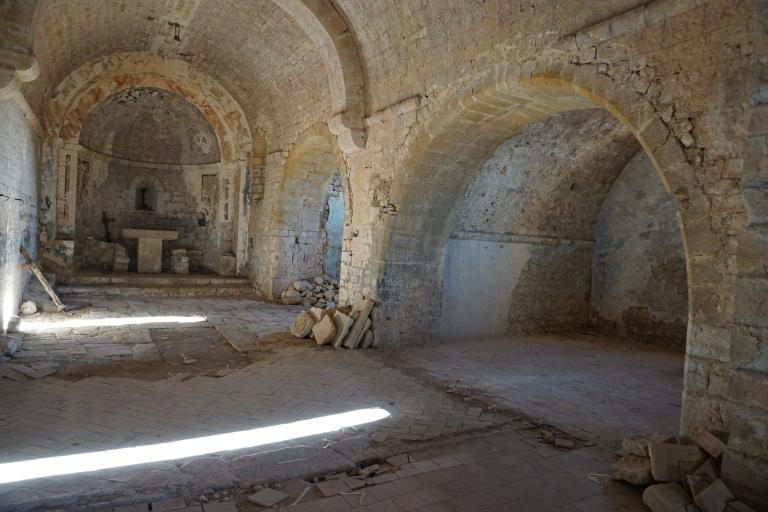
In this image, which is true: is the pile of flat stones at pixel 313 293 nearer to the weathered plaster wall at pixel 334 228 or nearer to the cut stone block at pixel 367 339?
the weathered plaster wall at pixel 334 228

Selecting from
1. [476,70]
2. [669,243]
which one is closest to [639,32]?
[476,70]

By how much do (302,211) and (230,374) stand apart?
20.2 ft

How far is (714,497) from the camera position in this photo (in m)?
2.76

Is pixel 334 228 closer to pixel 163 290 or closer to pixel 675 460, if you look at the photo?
pixel 163 290

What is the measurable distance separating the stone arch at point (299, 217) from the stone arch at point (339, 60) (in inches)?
105

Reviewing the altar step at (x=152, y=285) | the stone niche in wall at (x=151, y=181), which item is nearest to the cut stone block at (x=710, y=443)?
the altar step at (x=152, y=285)

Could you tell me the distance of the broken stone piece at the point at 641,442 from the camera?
11.0ft

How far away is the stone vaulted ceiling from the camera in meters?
8.05

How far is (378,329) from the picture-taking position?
7.05 meters

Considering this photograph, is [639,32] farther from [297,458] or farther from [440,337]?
[440,337]

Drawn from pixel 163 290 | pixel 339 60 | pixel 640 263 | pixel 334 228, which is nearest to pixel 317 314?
pixel 339 60

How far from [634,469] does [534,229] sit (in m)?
5.70

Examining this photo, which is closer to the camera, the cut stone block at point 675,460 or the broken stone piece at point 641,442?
the cut stone block at point 675,460

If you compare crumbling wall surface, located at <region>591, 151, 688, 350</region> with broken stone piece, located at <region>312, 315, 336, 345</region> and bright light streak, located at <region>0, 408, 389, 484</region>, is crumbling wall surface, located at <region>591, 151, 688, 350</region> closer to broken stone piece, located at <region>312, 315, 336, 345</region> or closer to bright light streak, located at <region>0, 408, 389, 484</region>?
broken stone piece, located at <region>312, 315, 336, 345</region>
